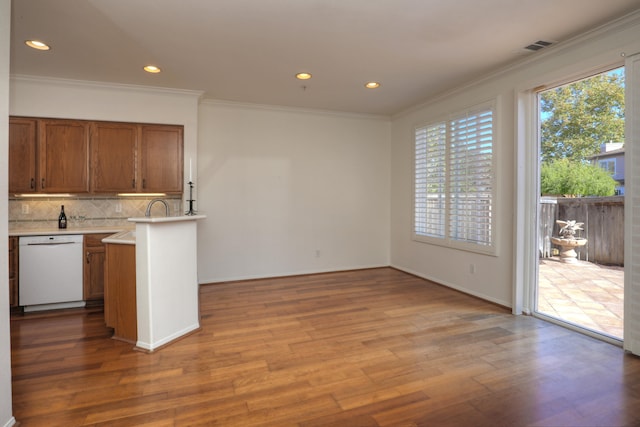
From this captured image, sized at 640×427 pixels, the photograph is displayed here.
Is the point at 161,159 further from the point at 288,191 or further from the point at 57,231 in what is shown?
the point at 288,191

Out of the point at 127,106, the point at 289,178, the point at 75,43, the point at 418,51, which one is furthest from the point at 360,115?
the point at 75,43

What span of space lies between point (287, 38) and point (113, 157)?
9.21 feet

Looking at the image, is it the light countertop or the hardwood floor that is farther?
the light countertop

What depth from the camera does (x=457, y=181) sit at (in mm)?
4512

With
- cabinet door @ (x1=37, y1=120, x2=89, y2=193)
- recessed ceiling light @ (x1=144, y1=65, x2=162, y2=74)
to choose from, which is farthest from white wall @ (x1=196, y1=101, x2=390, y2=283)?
cabinet door @ (x1=37, y1=120, x2=89, y2=193)

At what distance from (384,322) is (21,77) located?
16.6ft

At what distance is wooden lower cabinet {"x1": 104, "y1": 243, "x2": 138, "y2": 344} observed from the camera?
2.91 metres

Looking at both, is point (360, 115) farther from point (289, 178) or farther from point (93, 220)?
point (93, 220)

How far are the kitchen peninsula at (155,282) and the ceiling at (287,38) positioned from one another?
168 centimetres

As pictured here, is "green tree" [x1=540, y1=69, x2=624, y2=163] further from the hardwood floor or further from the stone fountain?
the hardwood floor

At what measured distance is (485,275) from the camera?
4.11m

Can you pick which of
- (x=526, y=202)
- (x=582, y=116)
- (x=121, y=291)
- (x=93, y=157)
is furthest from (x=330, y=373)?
(x=93, y=157)

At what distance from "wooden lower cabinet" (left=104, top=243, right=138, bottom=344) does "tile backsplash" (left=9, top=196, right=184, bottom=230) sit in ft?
5.13

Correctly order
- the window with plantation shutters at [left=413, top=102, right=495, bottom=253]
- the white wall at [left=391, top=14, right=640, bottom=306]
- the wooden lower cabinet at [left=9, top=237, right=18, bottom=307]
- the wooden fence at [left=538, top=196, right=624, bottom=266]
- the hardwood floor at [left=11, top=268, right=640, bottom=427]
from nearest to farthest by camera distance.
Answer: the hardwood floor at [left=11, top=268, right=640, bottom=427] < the white wall at [left=391, top=14, right=640, bottom=306] < the wooden fence at [left=538, top=196, right=624, bottom=266] < the wooden lower cabinet at [left=9, top=237, right=18, bottom=307] < the window with plantation shutters at [left=413, top=102, right=495, bottom=253]
